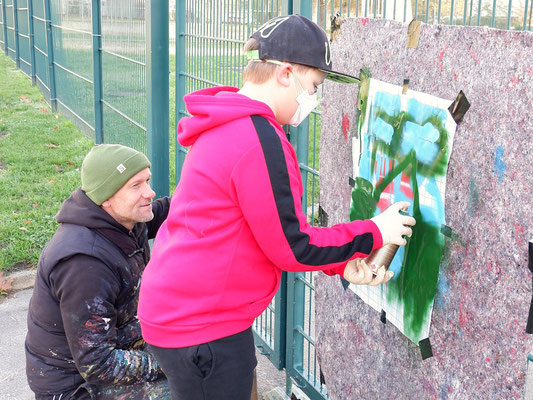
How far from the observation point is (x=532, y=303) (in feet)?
5.40

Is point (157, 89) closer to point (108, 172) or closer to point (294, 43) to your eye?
point (108, 172)

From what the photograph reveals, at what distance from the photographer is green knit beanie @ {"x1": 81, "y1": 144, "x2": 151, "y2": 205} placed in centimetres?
302

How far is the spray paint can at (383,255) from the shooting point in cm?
217

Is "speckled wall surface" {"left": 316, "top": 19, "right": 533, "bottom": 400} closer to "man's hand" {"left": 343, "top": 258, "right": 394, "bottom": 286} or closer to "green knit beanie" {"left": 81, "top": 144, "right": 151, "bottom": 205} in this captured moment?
"man's hand" {"left": 343, "top": 258, "right": 394, "bottom": 286}

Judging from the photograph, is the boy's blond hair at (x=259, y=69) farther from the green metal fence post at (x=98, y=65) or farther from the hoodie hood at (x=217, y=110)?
the green metal fence post at (x=98, y=65)

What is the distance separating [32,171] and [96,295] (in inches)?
220

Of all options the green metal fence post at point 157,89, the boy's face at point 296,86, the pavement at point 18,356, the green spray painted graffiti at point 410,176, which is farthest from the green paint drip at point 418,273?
the green metal fence post at point 157,89

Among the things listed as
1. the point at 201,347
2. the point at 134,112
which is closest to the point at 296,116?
the point at 201,347

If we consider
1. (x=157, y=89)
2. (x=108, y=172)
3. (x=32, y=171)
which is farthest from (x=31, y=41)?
(x=108, y=172)

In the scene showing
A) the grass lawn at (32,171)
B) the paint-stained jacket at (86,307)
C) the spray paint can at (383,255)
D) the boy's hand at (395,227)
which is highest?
the boy's hand at (395,227)

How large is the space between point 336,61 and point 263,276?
84 cm

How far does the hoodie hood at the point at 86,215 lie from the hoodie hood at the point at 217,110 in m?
0.90

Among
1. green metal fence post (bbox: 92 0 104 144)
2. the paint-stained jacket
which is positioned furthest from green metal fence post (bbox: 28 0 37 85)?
the paint-stained jacket

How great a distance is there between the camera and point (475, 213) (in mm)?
1821
